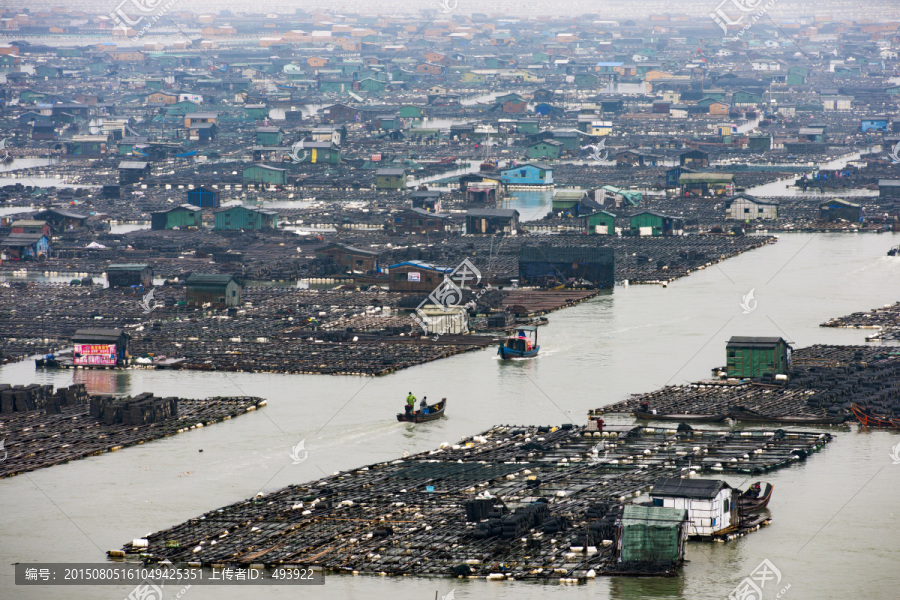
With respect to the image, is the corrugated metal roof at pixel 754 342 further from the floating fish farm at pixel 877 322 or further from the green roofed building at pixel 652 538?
the green roofed building at pixel 652 538

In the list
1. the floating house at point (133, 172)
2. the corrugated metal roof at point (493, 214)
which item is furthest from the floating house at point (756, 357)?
the floating house at point (133, 172)

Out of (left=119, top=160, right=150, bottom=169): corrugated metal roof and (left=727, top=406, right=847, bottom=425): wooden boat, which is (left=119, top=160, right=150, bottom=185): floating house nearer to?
(left=119, top=160, right=150, bottom=169): corrugated metal roof

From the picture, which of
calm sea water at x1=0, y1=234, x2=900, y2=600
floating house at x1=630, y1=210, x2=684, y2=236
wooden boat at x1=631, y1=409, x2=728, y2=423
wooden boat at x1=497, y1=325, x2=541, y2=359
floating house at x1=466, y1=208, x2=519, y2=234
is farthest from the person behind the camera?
floating house at x1=466, y1=208, x2=519, y2=234

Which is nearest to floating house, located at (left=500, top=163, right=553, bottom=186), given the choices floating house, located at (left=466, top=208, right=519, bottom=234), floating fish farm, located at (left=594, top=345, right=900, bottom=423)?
floating house, located at (left=466, top=208, right=519, bottom=234)

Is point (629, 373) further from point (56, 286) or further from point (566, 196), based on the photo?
point (566, 196)

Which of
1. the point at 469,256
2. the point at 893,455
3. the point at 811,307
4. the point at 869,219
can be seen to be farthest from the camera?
the point at 869,219

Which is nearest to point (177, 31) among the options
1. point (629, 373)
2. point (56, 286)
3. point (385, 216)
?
point (385, 216)
